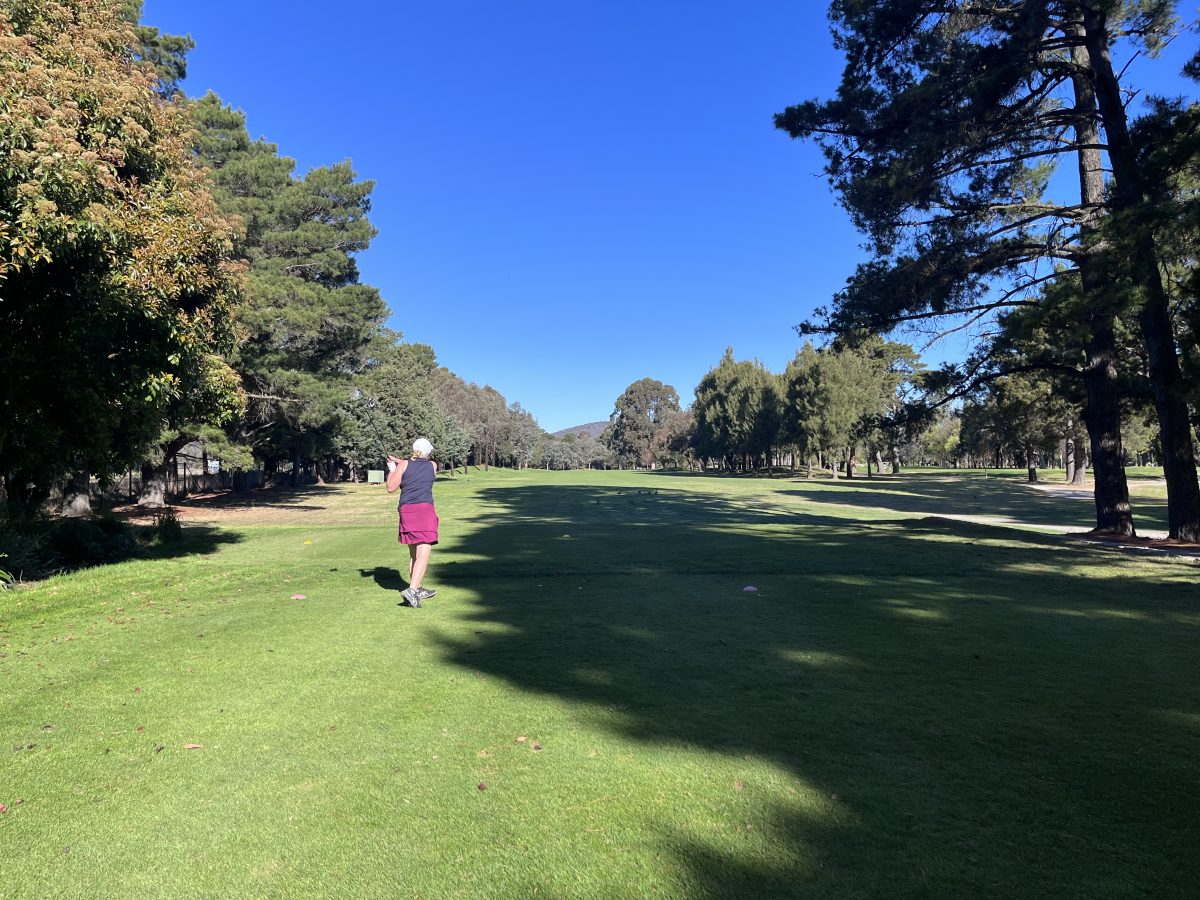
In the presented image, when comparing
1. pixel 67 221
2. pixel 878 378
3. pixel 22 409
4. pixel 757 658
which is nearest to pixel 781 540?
pixel 757 658

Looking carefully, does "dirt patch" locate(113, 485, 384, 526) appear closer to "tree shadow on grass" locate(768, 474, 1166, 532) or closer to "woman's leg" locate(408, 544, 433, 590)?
"woman's leg" locate(408, 544, 433, 590)

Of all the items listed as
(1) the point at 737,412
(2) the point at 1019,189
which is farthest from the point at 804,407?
(2) the point at 1019,189

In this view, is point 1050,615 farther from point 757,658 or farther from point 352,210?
point 352,210

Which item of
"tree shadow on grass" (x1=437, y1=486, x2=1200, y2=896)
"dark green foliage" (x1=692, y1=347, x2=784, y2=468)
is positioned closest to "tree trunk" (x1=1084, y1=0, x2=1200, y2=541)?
"tree shadow on grass" (x1=437, y1=486, x2=1200, y2=896)

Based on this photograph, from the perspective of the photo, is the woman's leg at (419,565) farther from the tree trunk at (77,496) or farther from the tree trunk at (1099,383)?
the tree trunk at (77,496)

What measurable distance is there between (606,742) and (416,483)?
4.88m

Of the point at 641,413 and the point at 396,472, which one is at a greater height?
the point at 641,413

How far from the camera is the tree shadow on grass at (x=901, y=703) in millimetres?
2707

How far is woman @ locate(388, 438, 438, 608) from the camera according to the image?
7.82 metres

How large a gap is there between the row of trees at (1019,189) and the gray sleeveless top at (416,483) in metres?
11.5

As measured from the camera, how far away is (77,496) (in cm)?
2105

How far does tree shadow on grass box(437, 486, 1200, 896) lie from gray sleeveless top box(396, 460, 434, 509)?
1.59m

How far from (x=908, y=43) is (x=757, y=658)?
16.0 m

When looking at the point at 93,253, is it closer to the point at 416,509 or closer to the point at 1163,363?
the point at 416,509
